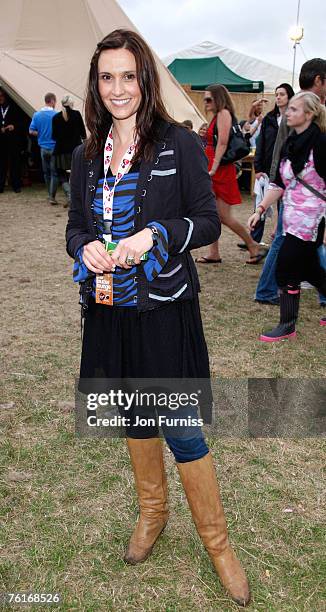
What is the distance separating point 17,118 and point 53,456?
10.6 metres

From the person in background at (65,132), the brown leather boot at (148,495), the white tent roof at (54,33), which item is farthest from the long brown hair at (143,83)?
the white tent roof at (54,33)

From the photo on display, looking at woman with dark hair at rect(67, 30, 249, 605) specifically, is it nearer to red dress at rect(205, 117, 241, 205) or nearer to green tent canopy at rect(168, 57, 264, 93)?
red dress at rect(205, 117, 241, 205)

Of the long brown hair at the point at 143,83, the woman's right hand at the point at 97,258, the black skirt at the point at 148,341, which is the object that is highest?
the long brown hair at the point at 143,83

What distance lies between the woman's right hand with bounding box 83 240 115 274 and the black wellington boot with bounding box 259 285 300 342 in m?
2.98

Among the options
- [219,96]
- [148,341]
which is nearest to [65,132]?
[219,96]

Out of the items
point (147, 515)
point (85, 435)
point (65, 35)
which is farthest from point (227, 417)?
point (65, 35)

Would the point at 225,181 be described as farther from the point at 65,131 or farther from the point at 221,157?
the point at 65,131

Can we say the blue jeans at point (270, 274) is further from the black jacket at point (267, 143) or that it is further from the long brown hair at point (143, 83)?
the long brown hair at point (143, 83)

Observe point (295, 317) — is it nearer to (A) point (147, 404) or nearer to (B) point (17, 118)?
(A) point (147, 404)

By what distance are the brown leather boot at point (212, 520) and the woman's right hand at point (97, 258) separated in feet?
2.68

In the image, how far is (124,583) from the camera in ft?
7.80

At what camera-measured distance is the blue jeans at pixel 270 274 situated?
17.7ft

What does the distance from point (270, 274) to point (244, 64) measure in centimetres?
2172

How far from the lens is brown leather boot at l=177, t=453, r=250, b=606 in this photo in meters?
2.19
